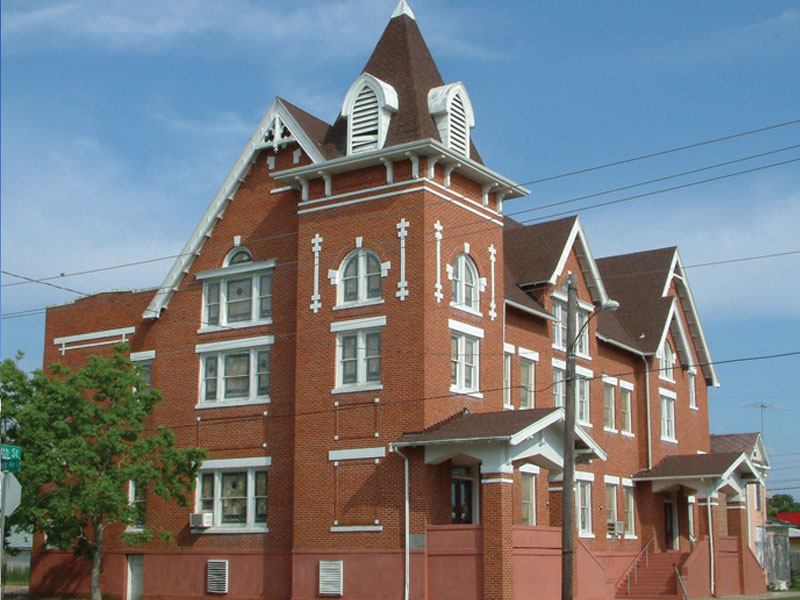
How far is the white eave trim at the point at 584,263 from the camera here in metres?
38.3

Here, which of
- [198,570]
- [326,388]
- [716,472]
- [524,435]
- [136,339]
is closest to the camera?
[524,435]

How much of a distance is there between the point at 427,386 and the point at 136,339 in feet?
41.0

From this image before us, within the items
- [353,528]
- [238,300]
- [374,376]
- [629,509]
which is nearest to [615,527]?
[629,509]

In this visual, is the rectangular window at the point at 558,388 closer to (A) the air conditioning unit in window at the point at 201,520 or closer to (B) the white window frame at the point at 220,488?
(B) the white window frame at the point at 220,488

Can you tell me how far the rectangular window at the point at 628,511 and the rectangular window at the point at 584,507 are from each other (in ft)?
10.8

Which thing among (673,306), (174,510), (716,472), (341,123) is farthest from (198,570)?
(673,306)

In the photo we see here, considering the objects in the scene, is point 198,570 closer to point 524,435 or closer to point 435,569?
point 435,569

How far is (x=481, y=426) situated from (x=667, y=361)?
20341mm

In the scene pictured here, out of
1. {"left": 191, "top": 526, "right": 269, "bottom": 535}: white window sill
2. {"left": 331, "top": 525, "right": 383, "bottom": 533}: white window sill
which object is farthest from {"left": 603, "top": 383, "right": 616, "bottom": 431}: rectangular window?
{"left": 191, "top": 526, "right": 269, "bottom": 535}: white window sill

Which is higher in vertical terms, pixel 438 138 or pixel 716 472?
pixel 438 138

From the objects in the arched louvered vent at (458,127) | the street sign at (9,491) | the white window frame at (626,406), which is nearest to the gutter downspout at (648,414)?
the white window frame at (626,406)

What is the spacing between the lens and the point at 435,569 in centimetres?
2875

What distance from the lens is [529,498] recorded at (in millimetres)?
35312

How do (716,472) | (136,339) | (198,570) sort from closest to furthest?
(198,570)
(136,339)
(716,472)
